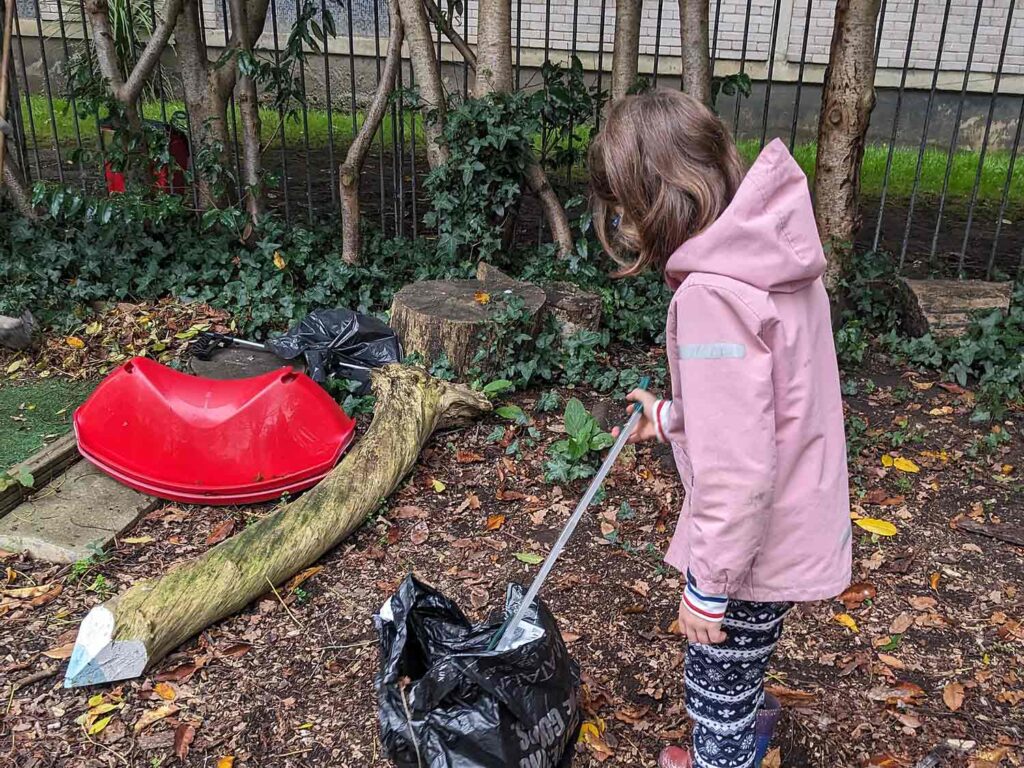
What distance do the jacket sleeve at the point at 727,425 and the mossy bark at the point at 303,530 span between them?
1.85 m

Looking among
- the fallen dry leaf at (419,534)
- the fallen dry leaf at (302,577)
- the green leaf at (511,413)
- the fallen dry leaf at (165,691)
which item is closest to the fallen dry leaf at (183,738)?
the fallen dry leaf at (165,691)

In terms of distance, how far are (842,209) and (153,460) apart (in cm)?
362

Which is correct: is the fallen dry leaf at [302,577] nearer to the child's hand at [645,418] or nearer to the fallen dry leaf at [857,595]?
the child's hand at [645,418]

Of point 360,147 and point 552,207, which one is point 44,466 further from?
point 552,207

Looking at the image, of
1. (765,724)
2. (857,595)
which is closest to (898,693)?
(857,595)

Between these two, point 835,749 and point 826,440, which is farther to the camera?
point 835,749

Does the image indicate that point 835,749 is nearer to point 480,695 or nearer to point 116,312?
point 480,695

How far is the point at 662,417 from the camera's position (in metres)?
2.08

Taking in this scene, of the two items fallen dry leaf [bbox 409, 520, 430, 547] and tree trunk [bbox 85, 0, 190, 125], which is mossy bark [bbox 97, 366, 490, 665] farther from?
tree trunk [bbox 85, 0, 190, 125]

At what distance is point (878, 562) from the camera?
11.1 ft

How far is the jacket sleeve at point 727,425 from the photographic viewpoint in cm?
166

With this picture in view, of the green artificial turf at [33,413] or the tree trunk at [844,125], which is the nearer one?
the green artificial turf at [33,413]

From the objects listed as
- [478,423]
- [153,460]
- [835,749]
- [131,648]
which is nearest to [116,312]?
[153,460]

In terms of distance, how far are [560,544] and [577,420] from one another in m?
1.94
